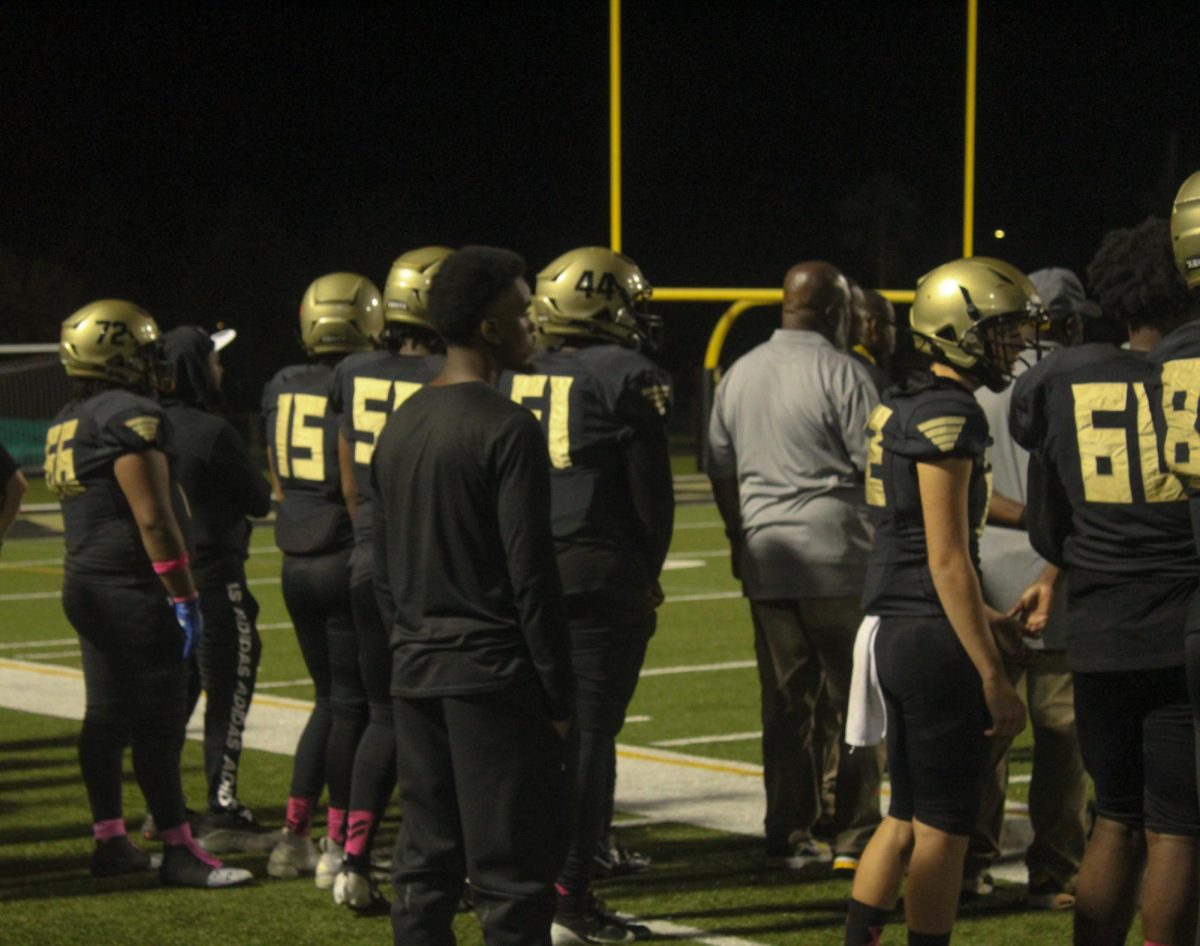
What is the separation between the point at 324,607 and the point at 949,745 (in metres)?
2.59

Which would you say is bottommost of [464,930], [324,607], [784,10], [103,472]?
[464,930]

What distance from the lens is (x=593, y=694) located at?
19.0ft

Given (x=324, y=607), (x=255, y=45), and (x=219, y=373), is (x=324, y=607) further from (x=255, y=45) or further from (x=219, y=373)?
(x=255, y=45)

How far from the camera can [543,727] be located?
168 inches

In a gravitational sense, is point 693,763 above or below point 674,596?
above

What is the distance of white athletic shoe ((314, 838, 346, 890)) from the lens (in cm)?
639

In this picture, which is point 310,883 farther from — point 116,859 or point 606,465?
point 606,465

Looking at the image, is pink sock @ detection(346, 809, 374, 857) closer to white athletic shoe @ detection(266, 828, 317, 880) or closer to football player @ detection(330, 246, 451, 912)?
football player @ detection(330, 246, 451, 912)

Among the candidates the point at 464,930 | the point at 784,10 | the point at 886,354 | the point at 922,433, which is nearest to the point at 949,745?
the point at 922,433

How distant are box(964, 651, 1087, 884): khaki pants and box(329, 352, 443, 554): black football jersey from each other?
202cm

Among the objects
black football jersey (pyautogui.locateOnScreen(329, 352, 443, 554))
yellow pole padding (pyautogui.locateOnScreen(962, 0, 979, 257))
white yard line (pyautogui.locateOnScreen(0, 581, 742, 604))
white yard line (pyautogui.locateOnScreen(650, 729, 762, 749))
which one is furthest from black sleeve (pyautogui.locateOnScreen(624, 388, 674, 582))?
yellow pole padding (pyautogui.locateOnScreen(962, 0, 979, 257))

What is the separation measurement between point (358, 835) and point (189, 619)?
3.28ft

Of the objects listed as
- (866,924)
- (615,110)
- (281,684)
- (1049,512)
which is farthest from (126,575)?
(615,110)

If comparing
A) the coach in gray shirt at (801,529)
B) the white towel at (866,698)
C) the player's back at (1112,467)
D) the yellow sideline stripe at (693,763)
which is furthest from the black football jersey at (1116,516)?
the yellow sideline stripe at (693,763)
